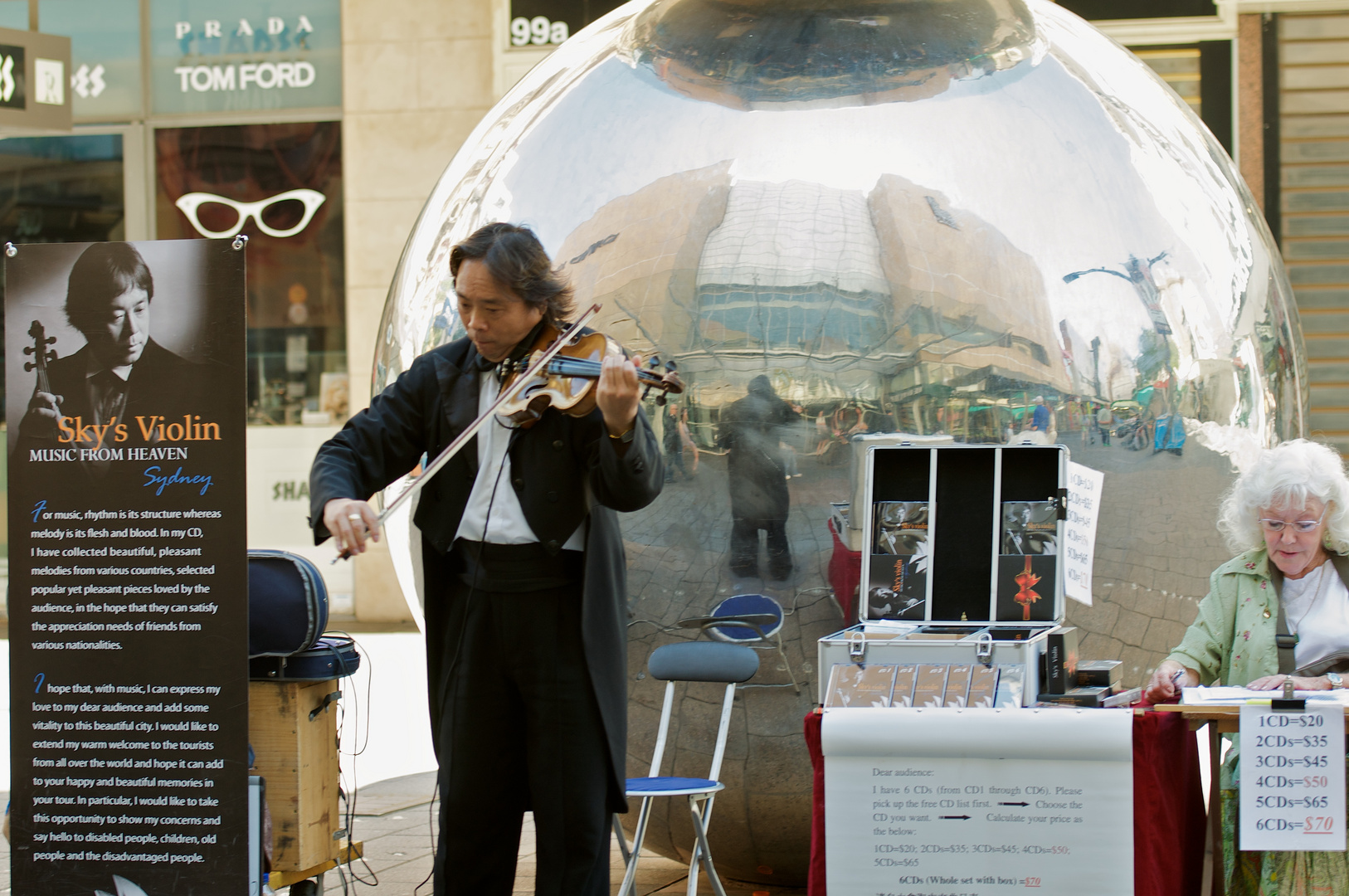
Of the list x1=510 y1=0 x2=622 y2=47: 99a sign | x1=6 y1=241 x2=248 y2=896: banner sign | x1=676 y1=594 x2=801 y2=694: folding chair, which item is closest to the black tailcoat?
x1=6 y1=241 x2=248 y2=896: banner sign

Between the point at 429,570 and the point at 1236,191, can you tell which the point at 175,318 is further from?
the point at 1236,191

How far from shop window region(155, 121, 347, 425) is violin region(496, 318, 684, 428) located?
857 cm

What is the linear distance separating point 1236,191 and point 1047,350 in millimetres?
1201

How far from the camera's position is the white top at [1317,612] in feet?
12.5

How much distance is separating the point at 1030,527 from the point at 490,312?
1589 mm

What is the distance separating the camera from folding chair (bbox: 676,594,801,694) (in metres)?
4.01

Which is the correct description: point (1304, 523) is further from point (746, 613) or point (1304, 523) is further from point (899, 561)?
point (746, 613)

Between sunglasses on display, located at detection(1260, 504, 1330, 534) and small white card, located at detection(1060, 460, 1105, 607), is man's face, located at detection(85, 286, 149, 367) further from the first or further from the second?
sunglasses on display, located at detection(1260, 504, 1330, 534)

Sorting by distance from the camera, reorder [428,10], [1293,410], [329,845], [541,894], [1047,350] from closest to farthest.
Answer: [541,894]
[1047,350]
[329,845]
[1293,410]
[428,10]

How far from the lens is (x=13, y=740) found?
3600 mm

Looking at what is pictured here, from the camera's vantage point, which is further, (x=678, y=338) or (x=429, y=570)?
(x=678, y=338)

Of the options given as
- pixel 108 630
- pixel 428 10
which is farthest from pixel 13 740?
pixel 428 10

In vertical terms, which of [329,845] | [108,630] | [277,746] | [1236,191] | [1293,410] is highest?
[1236,191]

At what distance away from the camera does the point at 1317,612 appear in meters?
3.86
